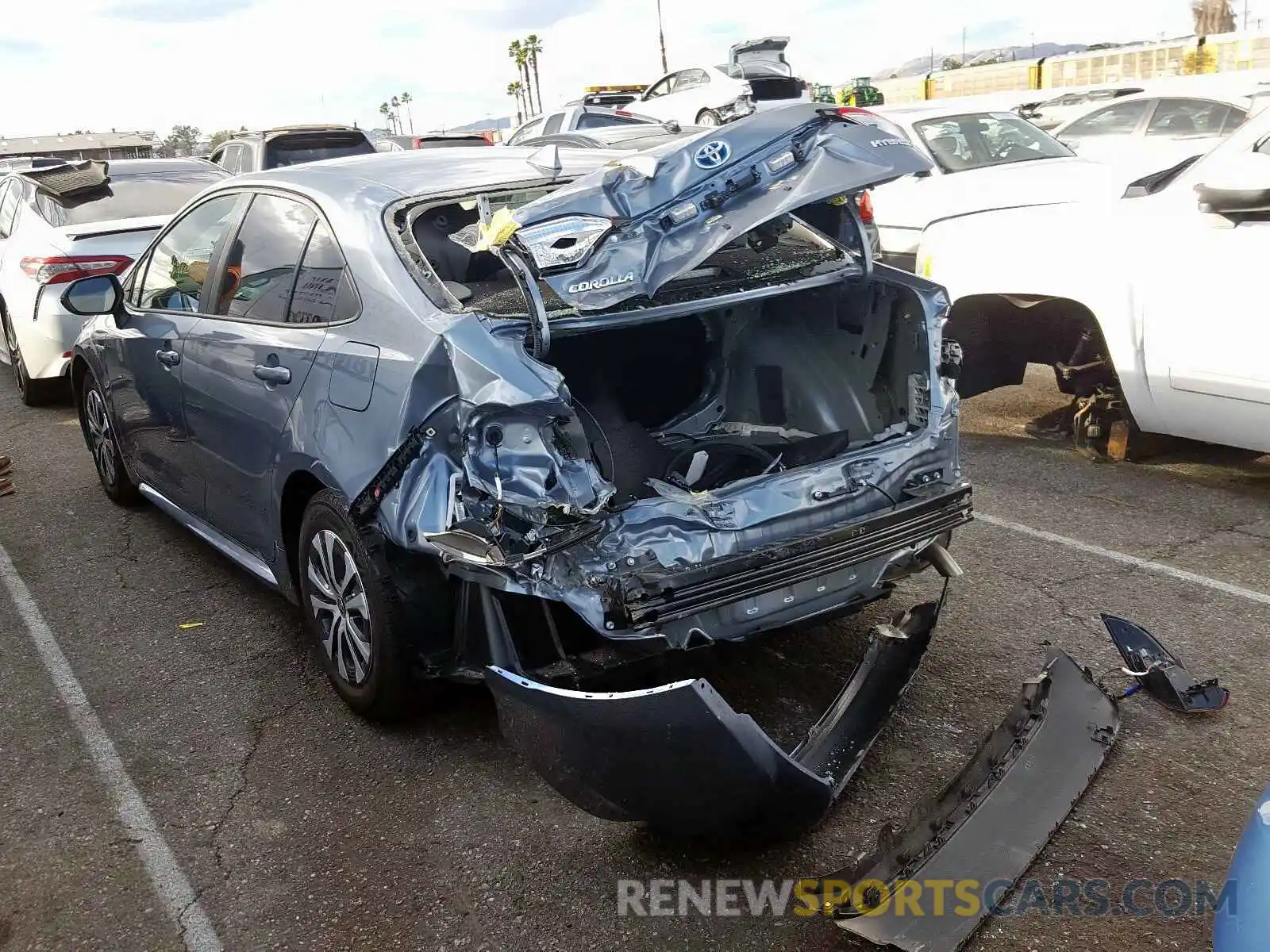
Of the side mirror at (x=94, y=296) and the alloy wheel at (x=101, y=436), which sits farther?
the alloy wheel at (x=101, y=436)

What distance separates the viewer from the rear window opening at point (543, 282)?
10.4 feet

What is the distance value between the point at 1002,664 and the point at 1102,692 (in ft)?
1.55

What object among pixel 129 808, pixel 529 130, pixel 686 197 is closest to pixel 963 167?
pixel 686 197

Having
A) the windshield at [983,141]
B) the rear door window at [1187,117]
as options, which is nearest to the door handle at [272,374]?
the windshield at [983,141]

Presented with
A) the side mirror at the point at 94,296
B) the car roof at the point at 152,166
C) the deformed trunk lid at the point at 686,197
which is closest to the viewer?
the deformed trunk lid at the point at 686,197

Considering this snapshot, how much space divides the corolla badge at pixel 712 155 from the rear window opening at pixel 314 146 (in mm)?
9521

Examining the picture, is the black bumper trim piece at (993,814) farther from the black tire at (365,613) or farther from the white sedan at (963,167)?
the white sedan at (963,167)

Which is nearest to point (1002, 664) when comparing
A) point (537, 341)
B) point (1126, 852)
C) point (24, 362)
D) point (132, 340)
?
point (1126, 852)

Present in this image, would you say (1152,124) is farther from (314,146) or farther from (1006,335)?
(314,146)

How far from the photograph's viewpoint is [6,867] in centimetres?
304

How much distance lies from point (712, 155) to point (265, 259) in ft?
5.72

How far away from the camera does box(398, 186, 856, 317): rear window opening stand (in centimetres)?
317

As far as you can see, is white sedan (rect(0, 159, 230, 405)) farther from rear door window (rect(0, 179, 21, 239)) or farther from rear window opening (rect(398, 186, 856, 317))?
rear window opening (rect(398, 186, 856, 317))

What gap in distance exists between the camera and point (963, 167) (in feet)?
31.2
